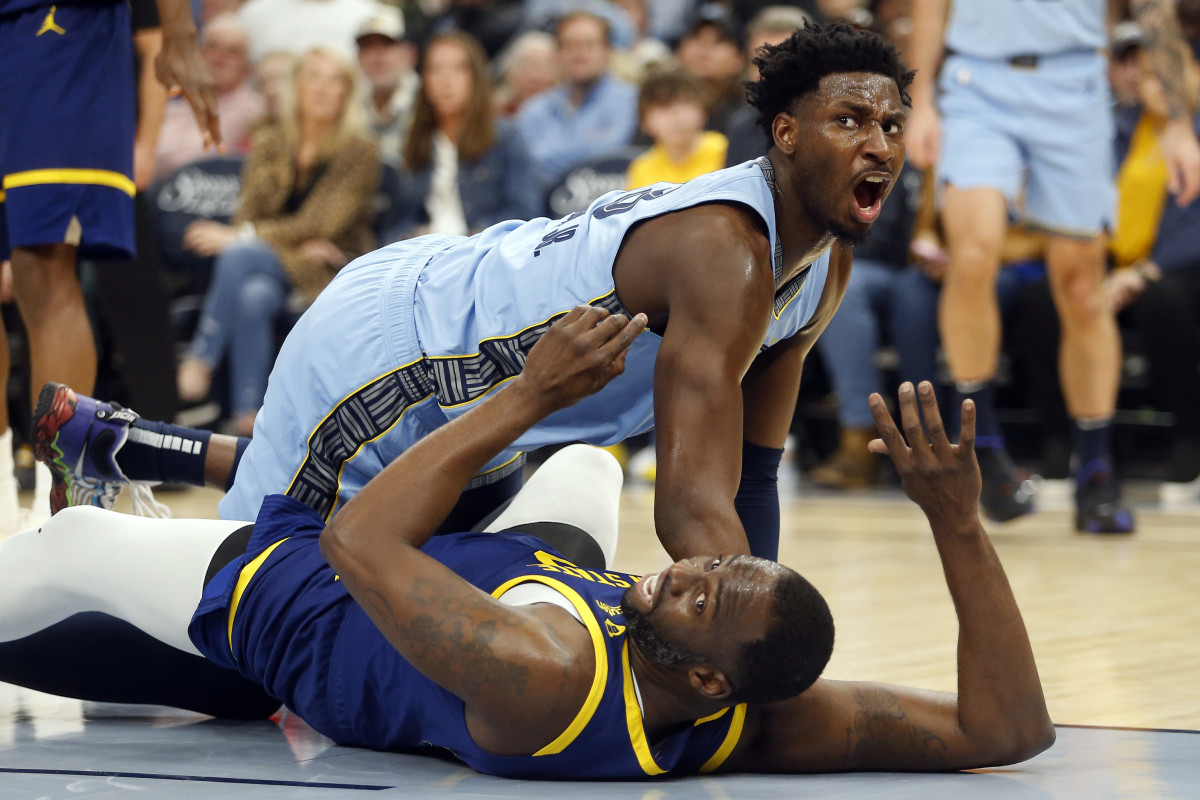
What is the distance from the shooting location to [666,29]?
1021 cm

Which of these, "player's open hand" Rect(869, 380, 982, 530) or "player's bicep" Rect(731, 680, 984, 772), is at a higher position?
"player's open hand" Rect(869, 380, 982, 530)

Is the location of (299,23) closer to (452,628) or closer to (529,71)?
(529,71)

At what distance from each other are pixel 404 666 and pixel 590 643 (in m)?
0.31

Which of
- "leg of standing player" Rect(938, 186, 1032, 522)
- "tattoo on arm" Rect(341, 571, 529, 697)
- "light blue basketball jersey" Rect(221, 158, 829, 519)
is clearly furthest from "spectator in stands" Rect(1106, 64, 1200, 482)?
"tattoo on arm" Rect(341, 571, 529, 697)

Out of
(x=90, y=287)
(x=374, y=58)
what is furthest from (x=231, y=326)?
(x=374, y=58)

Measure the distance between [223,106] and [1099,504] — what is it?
5.16m

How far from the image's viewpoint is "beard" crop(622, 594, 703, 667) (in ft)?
7.02

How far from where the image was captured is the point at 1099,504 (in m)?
Result: 5.56

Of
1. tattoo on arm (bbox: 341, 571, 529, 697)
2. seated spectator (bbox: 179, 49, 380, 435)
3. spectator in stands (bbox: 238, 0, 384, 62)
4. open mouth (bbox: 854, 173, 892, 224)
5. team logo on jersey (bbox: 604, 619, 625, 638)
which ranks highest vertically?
open mouth (bbox: 854, 173, 892, 224)

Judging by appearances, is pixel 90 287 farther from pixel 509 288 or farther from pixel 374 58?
pixel 509 288

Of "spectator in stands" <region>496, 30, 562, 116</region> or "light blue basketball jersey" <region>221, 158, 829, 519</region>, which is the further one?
"spectator in stands" <region>496, 30, 562, 116</region>

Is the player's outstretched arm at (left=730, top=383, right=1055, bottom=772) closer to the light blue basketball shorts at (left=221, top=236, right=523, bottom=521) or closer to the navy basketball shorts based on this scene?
the light blue basketball shorts at (left=221, top=236, right=523, bottom=521)

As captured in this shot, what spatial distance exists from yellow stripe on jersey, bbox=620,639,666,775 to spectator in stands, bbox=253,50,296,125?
5698mm

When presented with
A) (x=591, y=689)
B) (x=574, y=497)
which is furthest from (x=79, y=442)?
(x=591, y=689)
